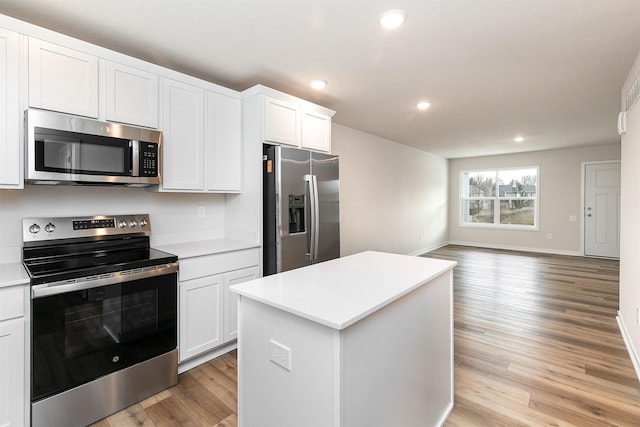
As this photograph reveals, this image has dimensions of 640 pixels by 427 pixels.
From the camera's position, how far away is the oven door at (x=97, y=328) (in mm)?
1694

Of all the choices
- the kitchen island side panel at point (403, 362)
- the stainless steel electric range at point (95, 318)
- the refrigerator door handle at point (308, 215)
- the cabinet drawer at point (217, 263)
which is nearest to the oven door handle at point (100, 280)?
the stainless steel electric range at point (95, 318)

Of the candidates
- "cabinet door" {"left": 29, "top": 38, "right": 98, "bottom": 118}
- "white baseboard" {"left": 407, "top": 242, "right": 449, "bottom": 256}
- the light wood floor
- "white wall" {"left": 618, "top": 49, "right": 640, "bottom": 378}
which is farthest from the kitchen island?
"white baseboard" {"left": 407, "top": 242, "right": 449, "bottom": 256}

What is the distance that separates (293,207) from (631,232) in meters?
2.83

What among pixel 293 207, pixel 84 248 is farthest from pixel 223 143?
pixel 84 248

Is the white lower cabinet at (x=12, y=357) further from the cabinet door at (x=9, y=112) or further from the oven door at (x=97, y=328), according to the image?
the cabinet door at (x=9, y=112)

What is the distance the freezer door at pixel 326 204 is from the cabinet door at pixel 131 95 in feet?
4.64

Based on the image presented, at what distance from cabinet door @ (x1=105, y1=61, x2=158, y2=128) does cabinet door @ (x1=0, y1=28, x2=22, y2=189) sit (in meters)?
0.45

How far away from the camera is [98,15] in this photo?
1.92m

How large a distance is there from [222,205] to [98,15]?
1757 mm

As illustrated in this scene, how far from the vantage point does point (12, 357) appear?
1622mm

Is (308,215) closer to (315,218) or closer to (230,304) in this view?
(315,218)

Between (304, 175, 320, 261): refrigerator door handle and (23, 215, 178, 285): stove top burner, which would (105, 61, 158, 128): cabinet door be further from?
(304, 175, 320, 261): refrigerator door handle

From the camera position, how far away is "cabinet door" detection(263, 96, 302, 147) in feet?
9.25

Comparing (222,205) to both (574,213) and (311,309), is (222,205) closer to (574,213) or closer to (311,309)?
(311,309)
